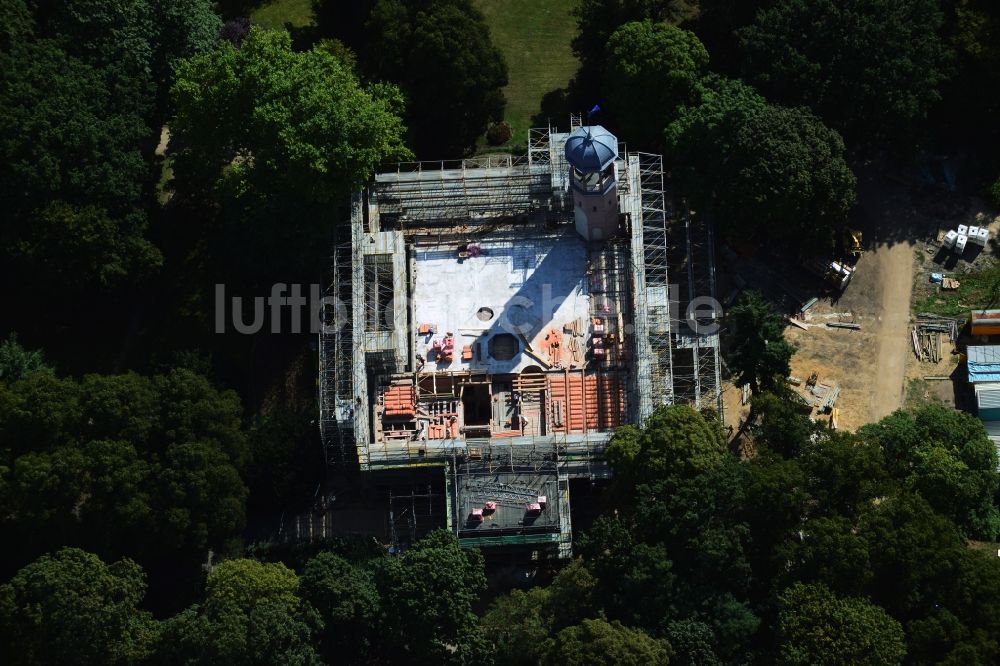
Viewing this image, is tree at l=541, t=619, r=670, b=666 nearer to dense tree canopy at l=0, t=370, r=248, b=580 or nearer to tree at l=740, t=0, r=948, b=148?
dense tree canopy at l=0, t=370, r=248, b=580

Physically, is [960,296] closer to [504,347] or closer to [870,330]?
[870,330]

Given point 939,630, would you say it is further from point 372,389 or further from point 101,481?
point 101,481

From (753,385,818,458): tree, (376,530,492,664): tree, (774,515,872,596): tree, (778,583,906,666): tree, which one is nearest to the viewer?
(778,583,906,666): tree

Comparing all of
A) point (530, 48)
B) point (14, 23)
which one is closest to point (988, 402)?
point (530, 48)

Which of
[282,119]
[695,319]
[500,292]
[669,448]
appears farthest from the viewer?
[500,292]

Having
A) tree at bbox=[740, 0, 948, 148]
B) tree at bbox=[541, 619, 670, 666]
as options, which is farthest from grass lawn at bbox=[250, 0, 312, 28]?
tree at bbox=[541, 619, 670, 666]

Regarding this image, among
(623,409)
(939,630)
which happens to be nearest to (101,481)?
(623,409)
